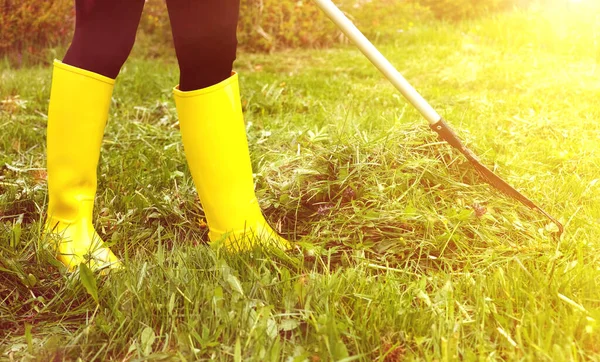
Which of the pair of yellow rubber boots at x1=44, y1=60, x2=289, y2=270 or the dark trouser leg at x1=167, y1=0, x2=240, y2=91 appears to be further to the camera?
the pair of yellow rubber boots at x1=44, y1=60, x2=289, y2=270

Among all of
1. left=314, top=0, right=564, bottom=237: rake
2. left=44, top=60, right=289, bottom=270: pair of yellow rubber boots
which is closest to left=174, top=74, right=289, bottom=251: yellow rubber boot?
left=44, top=60, right=289, bottom=270: pair of yellow rubber boots

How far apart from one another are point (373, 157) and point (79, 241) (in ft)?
3.40

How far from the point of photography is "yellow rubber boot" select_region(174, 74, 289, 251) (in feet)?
5.64

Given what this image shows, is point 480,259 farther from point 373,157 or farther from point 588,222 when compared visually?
point 373,157

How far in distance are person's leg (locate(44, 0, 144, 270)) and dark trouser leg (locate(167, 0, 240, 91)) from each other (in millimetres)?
191

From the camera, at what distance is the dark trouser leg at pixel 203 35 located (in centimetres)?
157

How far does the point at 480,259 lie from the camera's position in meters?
1.73

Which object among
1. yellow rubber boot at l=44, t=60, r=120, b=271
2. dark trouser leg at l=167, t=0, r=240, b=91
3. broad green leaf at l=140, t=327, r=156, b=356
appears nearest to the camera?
broad green leaf at l=140, t=327, r=156, b=356

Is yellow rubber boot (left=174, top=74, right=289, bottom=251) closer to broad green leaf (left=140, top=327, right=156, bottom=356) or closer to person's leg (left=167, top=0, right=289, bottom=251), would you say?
person's leg (left=167, top=0, right=289, bottom=251)

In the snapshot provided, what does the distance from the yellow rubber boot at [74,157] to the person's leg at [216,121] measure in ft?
0.86

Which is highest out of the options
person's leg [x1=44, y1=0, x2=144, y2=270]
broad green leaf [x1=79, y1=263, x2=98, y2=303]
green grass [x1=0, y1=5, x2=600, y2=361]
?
person's leg [x1=44, y1=0, x2=144, y2=270]

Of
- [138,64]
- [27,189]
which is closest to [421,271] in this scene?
[27,189]

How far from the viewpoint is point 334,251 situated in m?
1.74

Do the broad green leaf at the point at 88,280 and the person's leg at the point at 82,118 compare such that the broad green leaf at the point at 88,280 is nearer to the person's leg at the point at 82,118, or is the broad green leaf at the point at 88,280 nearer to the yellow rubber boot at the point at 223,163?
the person's leg at the point at 82,118
